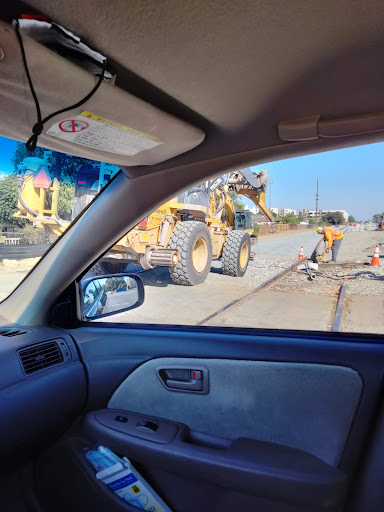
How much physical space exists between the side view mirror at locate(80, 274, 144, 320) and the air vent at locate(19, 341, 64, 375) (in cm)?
37

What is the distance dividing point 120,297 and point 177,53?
4.90ft

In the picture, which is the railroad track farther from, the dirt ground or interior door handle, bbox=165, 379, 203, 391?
interior door handle, bbox=165, 379, 203, 391

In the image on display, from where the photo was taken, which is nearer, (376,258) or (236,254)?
(376,258)

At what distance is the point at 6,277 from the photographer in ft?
7.25

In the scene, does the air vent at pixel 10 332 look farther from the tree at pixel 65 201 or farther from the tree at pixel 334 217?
the tree at pixel 334 217

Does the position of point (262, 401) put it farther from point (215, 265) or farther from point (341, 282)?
point (215, 265)

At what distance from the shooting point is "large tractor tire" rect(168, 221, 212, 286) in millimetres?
6138

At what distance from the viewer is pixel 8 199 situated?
82.4 inches

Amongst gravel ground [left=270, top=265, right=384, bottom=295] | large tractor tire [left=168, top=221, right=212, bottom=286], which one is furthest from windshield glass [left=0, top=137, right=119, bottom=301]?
large tractor tire [left=168, top=221, right=212, bottom=286]

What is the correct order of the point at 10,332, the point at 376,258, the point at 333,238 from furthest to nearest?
the point at 333,238 < the point at 376,258 < the point at 10,332

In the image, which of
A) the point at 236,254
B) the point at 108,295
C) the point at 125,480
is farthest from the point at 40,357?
the point at 236,254

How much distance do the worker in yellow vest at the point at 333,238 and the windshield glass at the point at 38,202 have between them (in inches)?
108

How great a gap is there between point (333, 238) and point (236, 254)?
3.41 metres

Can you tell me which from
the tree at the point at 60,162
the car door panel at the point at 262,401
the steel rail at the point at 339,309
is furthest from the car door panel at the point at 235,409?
the tree at the point at 60,162
